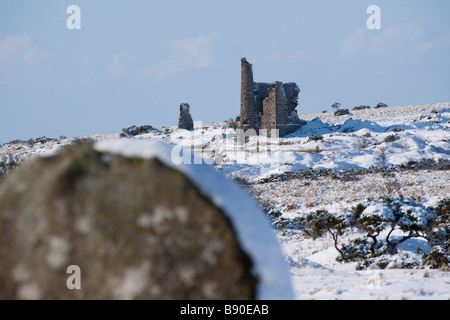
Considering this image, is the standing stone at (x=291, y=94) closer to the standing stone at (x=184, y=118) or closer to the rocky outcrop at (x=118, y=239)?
the standing stone at (x=184, y=118)

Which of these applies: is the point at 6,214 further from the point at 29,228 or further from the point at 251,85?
the point at 251,85

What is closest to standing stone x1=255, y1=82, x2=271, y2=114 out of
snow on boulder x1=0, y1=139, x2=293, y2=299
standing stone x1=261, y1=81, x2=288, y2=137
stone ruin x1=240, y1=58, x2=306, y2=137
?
stone ruin x1=240, y1=58, x2=306, y2=137

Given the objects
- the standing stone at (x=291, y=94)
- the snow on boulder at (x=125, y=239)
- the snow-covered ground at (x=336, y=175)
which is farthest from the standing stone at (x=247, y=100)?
the snow on boulder at (x=125, y=239)

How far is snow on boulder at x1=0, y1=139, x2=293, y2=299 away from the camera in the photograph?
194 centimetres

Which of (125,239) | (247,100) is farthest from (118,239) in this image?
(247,100)

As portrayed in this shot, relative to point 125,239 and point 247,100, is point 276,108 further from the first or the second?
point 125,239

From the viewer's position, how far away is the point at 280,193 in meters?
18.5

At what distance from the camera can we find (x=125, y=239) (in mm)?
1955

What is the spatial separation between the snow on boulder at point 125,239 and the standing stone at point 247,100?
35562 mm

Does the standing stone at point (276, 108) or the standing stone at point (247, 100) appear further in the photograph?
the standing stone at point (247, 100)

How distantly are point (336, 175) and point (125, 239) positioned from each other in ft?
65.6

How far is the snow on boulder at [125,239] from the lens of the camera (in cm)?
194

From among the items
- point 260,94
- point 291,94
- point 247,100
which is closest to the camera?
point 247,100

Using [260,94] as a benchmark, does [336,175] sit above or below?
below
